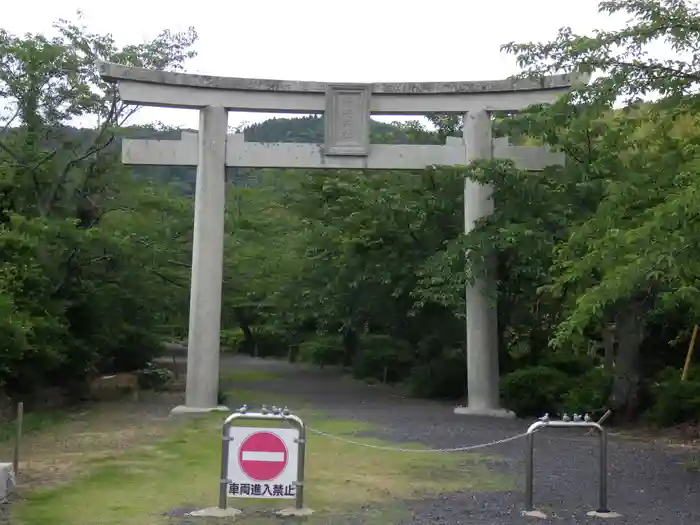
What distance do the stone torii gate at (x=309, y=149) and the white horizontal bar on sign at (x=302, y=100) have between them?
0.02 meters

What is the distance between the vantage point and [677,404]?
1249cm

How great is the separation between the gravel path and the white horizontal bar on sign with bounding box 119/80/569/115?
5220 mm

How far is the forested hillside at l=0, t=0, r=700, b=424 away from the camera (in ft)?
28.7

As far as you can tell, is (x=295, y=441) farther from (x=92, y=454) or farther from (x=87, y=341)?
(x=87, y=341)

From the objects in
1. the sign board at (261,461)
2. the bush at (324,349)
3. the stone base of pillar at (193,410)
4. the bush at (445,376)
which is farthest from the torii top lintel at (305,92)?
the bush at (324,349)

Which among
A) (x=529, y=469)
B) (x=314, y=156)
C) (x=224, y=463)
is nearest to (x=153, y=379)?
(x=314, y=156)

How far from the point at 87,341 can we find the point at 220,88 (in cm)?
586

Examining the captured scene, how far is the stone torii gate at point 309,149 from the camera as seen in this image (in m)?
14.5

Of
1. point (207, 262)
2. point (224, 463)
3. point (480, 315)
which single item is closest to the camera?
point (224, 463)

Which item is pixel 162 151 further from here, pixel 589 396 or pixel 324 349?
pixel 324 349

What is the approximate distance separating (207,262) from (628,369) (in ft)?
22.9

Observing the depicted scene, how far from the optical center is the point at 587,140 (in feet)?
43.6

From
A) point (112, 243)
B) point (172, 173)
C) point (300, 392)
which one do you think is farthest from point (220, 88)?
point (172, 173)

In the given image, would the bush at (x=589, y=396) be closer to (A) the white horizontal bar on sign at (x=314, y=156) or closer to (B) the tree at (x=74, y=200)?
(A) the white horizontal bar on sign at (x=314, y=156)
